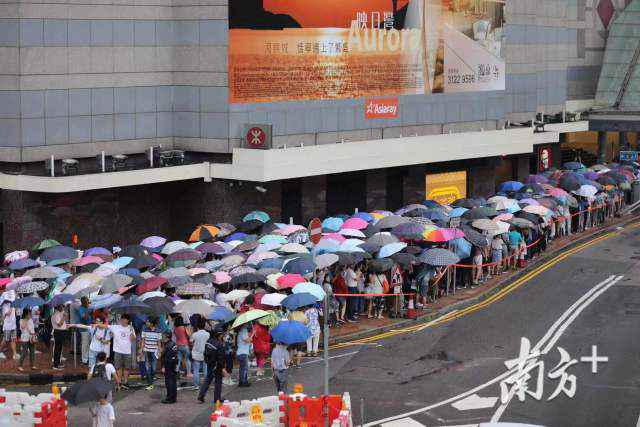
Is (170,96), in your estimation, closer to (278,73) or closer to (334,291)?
(278,73)

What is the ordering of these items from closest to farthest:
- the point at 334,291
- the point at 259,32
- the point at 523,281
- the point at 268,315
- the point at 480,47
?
the point at 268,315
the point at 334,291
the point at 523,281
the point at 259,32
the point at 480,47

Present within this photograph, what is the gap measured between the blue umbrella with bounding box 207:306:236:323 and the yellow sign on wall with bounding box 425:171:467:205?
90.0 feet

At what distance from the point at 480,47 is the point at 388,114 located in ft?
22.9

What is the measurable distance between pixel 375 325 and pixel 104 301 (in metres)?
8.09

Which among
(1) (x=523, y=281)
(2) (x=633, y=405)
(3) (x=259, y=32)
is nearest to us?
(2) (x=633, y=405)

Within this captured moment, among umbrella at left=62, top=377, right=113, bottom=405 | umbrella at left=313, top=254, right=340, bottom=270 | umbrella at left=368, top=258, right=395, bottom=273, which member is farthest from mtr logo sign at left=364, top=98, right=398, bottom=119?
umbrella at left=62, top=377, right=113, bottom=405

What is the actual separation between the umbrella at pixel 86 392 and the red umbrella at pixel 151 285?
27.9 ft

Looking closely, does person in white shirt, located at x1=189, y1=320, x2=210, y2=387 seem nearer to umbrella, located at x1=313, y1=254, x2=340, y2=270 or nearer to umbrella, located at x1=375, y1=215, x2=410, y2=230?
umbrella, located at x1=313, y1=254, x2=340, y2=270

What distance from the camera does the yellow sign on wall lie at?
193 ft

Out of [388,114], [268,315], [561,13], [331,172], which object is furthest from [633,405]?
[561,13]

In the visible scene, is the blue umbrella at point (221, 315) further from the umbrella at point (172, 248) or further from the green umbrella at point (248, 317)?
the umbrella at point (172, 248)

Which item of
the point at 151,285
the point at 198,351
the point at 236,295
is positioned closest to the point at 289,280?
the point at 236,295

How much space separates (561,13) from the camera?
237ft

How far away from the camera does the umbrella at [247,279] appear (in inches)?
1366
